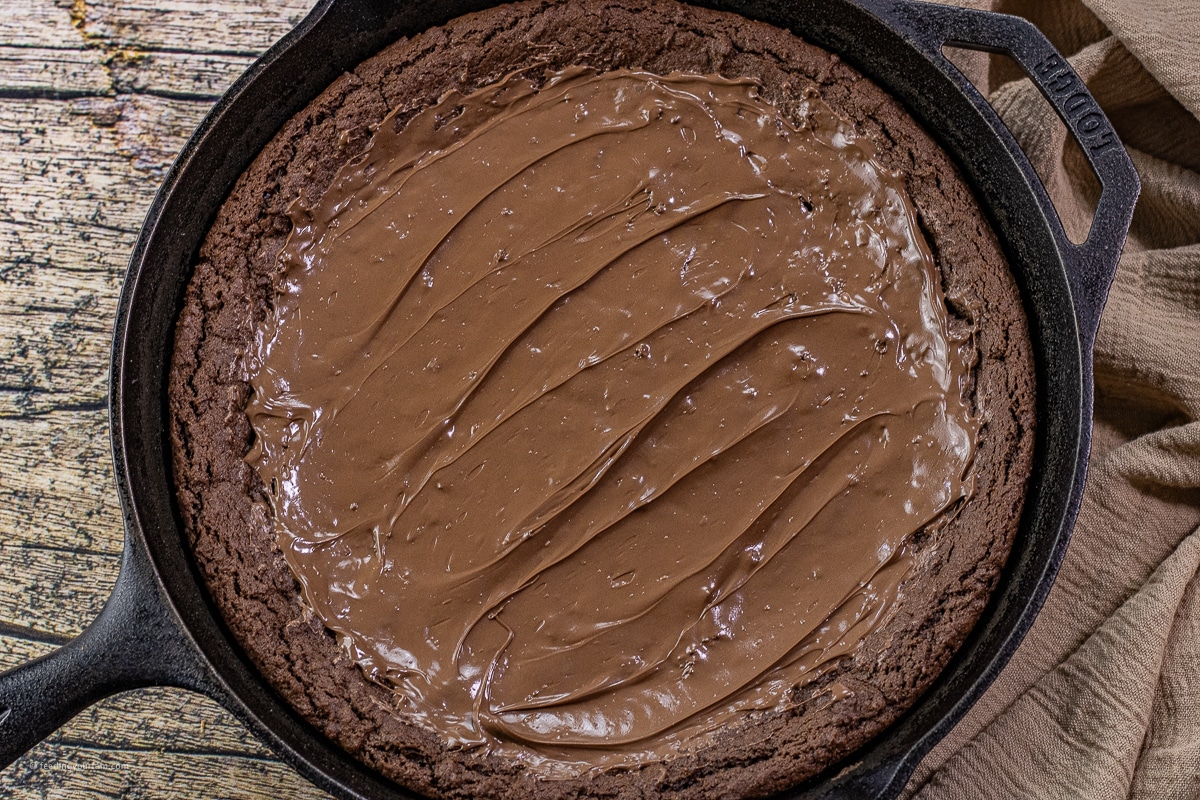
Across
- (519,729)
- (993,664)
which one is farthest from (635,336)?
(993,664)

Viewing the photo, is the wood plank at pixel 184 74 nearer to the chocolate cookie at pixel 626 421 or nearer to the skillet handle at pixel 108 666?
the chocolate cookie at pixel 626 421

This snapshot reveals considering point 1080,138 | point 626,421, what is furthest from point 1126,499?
point 626,421

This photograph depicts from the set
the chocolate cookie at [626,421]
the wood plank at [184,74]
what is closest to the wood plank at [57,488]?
the chocolate cookie at [626,421]

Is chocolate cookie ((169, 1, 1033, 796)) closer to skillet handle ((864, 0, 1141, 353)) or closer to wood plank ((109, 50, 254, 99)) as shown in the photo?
skillet handle ((864, 0, 1141, 353))

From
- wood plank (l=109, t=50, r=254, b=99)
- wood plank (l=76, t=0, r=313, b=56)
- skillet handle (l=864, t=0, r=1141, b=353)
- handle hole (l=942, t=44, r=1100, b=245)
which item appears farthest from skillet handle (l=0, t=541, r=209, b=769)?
handle hole (l=942, t=44, r=1100, b=245)

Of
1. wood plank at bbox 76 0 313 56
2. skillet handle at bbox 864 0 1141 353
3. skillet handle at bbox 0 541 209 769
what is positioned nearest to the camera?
skillet handle at bbox 0 541 209 769
